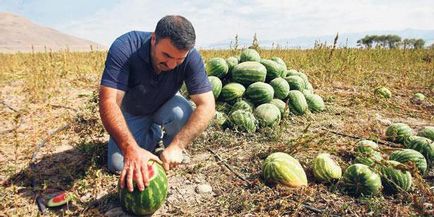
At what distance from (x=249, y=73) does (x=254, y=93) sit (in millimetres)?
337

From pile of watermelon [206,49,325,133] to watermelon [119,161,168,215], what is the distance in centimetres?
183

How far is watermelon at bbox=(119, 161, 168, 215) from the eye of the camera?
2723 millimetres

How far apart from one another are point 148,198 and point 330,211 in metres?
1.35

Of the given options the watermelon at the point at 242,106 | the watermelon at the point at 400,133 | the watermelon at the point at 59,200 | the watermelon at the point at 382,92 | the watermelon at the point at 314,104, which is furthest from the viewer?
the watermelon at the point at 382,92

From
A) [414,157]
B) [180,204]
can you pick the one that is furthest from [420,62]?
[180,204]

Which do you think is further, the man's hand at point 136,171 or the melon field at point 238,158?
the melon field at point 238,158

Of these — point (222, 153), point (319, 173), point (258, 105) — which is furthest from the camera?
point (258, 105)

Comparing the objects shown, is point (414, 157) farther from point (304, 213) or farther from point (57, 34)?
point (57, 34)

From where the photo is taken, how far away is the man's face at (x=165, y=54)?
9.99 ft

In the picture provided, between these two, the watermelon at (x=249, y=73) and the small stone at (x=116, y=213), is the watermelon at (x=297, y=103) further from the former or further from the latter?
the small stone at (x=116, y=213)

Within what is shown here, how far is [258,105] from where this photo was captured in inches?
199

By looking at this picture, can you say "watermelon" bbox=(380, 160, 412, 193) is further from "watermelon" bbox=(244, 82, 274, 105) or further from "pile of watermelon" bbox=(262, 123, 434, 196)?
"watermelon" bbox=(244, 82, 274, 105)

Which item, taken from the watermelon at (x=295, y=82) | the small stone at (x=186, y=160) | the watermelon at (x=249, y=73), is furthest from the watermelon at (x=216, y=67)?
the small stone at (x=186, y=160)

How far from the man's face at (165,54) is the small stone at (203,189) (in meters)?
1.08
